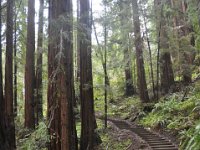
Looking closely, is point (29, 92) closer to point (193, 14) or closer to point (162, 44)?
point (162, 44)

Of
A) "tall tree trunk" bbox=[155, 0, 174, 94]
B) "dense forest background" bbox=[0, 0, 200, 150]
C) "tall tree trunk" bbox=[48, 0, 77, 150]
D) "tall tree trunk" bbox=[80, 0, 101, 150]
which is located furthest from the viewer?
"tall tree trunk" bbox=[155, 0, 174, 94]

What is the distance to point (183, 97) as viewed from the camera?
1376 centimetres

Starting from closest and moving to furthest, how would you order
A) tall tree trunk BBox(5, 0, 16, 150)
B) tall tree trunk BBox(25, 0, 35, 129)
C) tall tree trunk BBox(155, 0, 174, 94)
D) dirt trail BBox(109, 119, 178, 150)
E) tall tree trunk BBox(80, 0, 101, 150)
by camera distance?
dirt trail BBox(109, 119, 178, 150) → tall tree trunk BBox(80, 0, 101, 150) → tall tree trunk BBox(5, 0, 16, 150) → tall tree trunk BBox(25, 0, 35, 129) → tall tree trunk BBox(155, 0, 174, 94)

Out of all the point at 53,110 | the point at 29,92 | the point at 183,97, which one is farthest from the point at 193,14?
the point at 29,92

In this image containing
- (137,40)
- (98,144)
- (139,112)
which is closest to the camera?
(98,144)

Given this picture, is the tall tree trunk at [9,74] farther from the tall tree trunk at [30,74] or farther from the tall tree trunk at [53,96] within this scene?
the tall tree trunk at [53,96]

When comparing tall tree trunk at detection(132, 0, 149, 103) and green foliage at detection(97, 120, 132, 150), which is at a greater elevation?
tall tree trunk at detection(132, 0, 149, 103)

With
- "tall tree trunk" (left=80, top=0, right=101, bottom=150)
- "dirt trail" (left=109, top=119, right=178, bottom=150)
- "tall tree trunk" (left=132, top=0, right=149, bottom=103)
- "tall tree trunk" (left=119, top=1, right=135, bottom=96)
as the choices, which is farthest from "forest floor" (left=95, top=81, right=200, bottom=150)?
"tall tree trunk" (left=119, top=1, right=135, bottom=96)

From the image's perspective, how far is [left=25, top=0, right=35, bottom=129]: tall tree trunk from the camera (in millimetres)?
15031

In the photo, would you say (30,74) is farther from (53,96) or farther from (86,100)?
(53,96)

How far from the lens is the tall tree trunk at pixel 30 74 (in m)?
15.0

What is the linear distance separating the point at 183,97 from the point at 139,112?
3.14 m

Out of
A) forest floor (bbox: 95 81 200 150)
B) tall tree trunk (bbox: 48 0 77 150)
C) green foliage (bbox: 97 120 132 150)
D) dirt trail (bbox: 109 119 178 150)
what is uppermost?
tall tree trunk (bbox: 48 0 77 150)

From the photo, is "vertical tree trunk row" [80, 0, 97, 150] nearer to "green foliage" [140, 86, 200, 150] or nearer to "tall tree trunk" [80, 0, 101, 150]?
"tall tree trunk" [80, 0, 101, 150]
